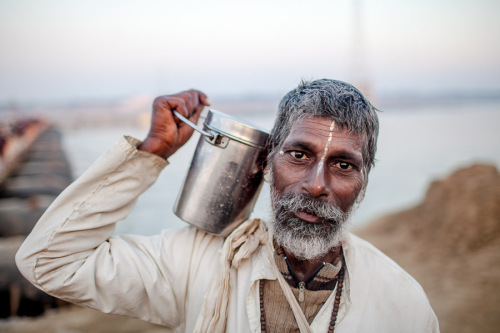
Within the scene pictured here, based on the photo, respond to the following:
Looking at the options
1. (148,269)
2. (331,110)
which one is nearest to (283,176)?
(331,110)

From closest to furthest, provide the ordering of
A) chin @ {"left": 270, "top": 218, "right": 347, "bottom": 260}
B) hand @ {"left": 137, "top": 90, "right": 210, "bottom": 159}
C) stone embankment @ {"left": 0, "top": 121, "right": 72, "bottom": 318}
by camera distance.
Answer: chin @ {"left": 270, "top": 218, "right": 347, "bottom": 260} → hand @ {"left": 137, "top": 90, "right": 210, "bottom": 159} → stone embankment @ {"left": 0, "top": 121, "right": 72, "bottom": 318}

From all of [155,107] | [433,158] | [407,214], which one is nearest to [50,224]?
[155,107]

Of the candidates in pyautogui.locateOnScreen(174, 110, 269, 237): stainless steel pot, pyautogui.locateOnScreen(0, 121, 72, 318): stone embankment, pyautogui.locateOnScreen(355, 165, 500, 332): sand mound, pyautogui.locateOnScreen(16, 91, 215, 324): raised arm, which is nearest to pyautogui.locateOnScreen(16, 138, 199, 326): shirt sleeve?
pyautogui.locateOnScreen(16, 91, 215, 324): raised arm

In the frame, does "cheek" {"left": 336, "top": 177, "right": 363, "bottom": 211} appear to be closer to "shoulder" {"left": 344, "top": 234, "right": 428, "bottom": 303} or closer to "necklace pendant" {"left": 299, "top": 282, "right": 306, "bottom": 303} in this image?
"shoulder" {"left": 344, "top": 234, "right": 428, "bottom": 303}

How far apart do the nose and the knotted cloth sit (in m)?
0.39

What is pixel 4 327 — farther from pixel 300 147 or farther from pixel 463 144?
pixel 463 144

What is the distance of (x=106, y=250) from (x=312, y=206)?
3.18ft

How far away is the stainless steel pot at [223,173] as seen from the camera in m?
1.83

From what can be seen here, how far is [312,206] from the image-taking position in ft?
5.53

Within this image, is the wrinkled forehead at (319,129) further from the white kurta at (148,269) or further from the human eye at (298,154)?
the white kurta at (148,269)

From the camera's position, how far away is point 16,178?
820cm

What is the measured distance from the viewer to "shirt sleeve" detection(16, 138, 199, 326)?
1619 millimetres

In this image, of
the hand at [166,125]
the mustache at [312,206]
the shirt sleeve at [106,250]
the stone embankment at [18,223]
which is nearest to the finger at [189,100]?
the hand at [166,125]

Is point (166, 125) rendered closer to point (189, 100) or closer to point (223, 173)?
point (189, 100)
